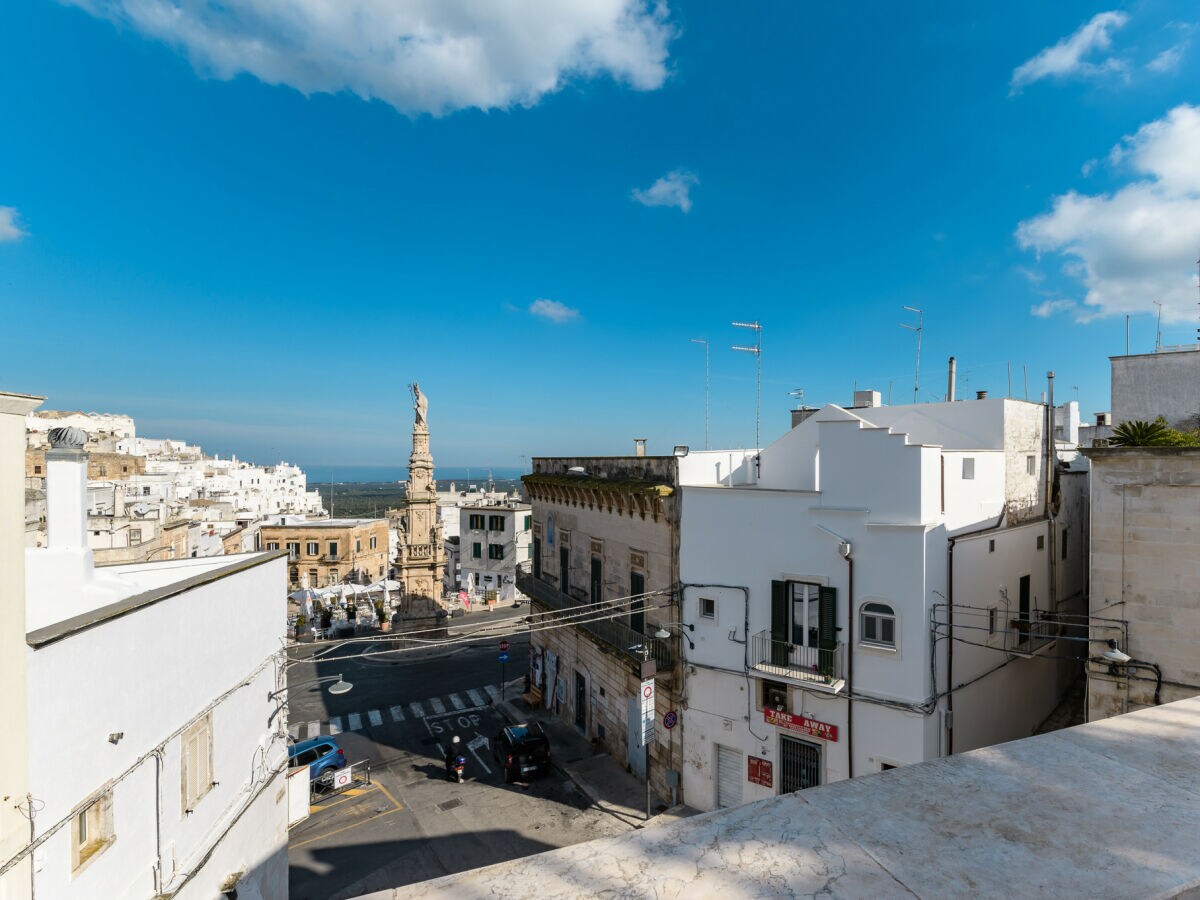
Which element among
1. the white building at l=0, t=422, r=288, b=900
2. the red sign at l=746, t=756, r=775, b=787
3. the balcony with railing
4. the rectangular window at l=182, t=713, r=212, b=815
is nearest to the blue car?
the white building at l=0, t=422, r=288, b=900

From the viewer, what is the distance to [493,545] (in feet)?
202

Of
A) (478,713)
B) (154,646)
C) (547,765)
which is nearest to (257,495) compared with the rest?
(478,713)

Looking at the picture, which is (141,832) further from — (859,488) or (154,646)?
(859,488)

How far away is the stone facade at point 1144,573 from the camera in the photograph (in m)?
11.3

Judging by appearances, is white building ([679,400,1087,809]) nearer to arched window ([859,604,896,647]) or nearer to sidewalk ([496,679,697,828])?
arched window ([859,604,896,647])

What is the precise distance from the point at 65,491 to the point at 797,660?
1496 centimetres

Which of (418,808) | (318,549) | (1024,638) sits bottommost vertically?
(418,808)

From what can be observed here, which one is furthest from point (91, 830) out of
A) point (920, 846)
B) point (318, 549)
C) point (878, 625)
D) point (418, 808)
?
point (318, 549)

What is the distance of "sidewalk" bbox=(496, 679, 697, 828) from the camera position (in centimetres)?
1770

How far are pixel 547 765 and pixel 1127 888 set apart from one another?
2102 centimetres

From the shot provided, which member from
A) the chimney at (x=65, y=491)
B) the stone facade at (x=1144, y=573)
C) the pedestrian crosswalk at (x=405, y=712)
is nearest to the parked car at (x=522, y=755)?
the pedestrian crosswalk at (x=405, y=712)

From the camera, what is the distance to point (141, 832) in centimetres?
852

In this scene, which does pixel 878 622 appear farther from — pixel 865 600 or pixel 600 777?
pixel 600 777

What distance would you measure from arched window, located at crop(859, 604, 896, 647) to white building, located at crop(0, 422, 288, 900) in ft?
44.3
